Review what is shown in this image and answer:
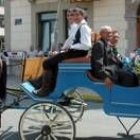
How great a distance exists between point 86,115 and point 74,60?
3.52 metres

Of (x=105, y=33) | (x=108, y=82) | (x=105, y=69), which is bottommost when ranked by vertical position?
(x=108, y=82)

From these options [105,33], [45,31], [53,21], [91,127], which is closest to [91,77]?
[105,33]

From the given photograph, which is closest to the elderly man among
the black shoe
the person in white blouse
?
the person in white blouse

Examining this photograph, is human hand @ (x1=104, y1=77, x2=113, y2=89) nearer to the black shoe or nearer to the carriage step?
the carriage step

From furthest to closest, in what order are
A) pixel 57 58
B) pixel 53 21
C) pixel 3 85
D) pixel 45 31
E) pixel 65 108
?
1. pixel 45 31
2. pixel 53 21
3. pixel 3 85
4. pixel 57 58
5. pixel 65 108

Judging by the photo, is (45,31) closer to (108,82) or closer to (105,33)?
(105,33)

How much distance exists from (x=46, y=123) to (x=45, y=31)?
1547cm

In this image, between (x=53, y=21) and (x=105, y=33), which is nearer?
(x=105, y=33)

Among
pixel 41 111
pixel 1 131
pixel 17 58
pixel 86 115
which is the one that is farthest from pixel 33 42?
pixel 41 111

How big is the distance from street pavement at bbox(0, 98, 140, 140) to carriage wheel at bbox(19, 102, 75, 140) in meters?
0.88

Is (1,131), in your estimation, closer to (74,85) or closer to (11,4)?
(74,85)

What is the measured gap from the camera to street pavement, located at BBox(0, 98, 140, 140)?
8.28 m

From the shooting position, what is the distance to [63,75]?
741 centimetres

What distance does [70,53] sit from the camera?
7.57 metres
